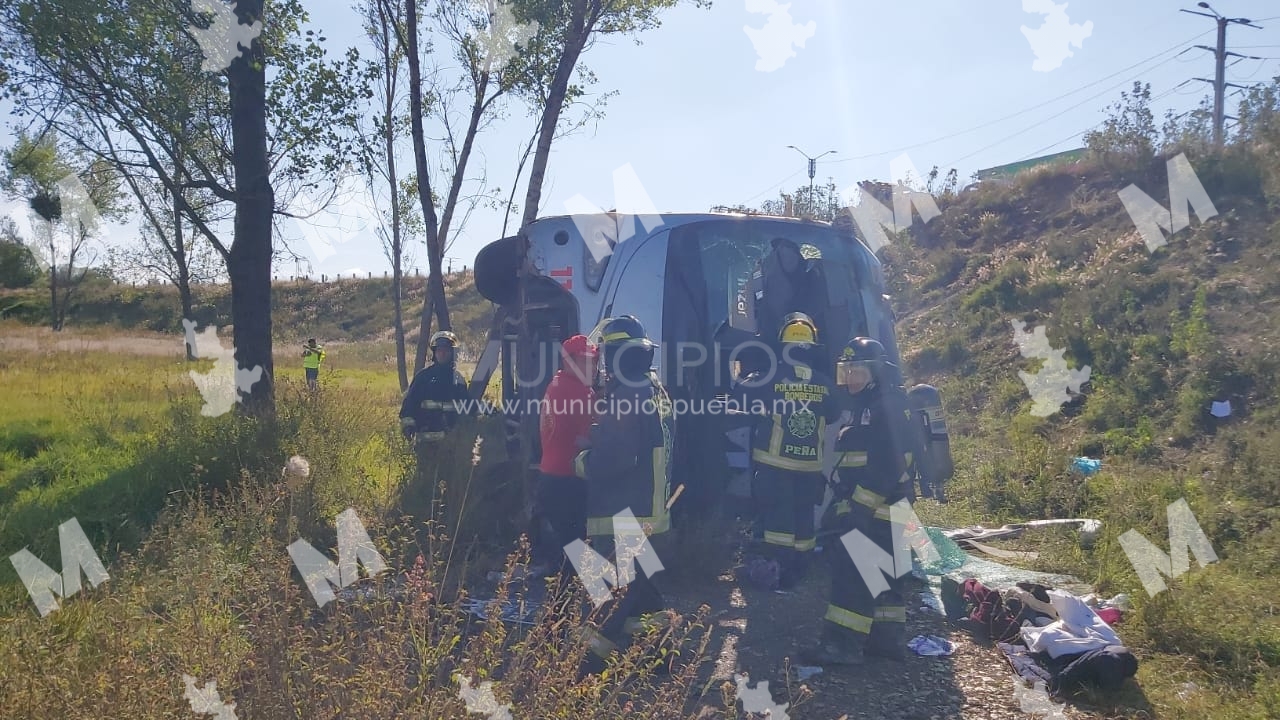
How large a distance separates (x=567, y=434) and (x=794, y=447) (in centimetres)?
135

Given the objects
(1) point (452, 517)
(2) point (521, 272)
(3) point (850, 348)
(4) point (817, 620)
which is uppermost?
(2) point (521, 272)

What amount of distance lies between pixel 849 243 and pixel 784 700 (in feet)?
11.6

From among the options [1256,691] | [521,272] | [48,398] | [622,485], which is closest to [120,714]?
[622,485]

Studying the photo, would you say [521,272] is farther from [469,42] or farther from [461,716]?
[469,42]

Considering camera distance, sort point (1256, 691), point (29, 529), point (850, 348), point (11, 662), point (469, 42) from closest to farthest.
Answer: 1. point (11, 662)
2. point (1256, 691)
3. point (850, 348)
4. point (29, 529)
5. point (469, 42)

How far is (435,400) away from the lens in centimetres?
694

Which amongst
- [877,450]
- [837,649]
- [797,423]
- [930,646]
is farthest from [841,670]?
[797,423]

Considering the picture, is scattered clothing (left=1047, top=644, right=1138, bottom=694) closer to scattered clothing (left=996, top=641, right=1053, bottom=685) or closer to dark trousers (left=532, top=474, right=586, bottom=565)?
scattered clothing (left=996, top=641, right=1053, bottom=685)

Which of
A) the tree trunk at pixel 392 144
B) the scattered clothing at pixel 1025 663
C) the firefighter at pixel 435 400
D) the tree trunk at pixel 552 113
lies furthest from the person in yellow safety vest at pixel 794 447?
the tree trunk at pixel 392 144

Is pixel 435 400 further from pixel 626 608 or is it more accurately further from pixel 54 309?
pixel 54 309

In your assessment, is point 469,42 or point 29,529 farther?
point 469,42

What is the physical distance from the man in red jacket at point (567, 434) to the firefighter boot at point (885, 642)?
176 cm

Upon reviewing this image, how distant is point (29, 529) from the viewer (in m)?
5.50

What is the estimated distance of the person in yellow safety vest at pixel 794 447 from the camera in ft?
15.3
